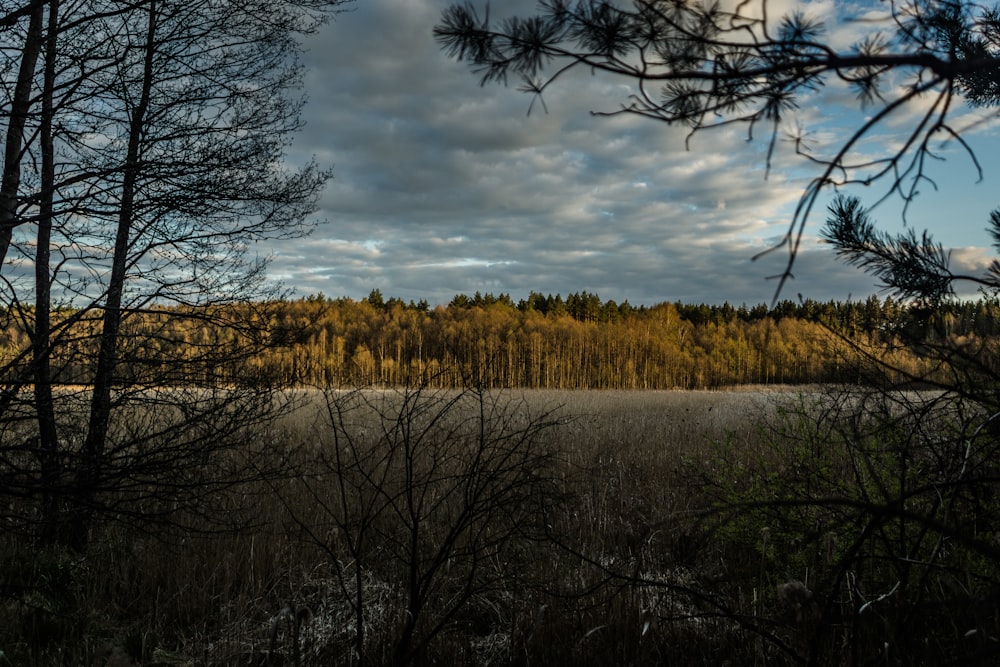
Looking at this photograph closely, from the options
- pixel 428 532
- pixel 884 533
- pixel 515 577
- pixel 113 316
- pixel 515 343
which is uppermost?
pixel 515 343

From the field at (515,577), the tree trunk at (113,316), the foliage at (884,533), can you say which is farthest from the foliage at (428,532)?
the tree trunk at (113,316)

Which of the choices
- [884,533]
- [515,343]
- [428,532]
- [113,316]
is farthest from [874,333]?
[515,343]

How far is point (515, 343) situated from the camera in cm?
6206

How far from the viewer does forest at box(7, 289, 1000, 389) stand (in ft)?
11.5

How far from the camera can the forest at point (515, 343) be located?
3502 mm

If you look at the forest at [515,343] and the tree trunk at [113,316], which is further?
the tree trunk at [113,316]

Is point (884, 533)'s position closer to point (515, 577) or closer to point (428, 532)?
point (515, 577)

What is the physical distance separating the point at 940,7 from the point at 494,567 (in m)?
3.75

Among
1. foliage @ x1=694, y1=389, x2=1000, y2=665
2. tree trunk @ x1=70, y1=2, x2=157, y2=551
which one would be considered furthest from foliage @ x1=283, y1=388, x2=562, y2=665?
tree trunk @ x1=70, y1=2, x2=157, y2=551

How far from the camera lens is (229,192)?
555cm

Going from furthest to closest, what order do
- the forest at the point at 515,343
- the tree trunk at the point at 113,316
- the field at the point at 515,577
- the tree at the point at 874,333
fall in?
the tree trunk at the point at 113,316
the forest at the point at 515,343
the field at the point at 515,577
the tree at the point at 874,333

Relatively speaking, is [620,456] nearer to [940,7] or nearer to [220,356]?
[220,356]

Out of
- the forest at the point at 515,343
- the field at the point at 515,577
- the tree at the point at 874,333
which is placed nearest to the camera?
the tree at the point at 874,333

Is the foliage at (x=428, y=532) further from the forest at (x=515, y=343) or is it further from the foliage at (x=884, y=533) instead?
the foliage at (x=884, y=533)
